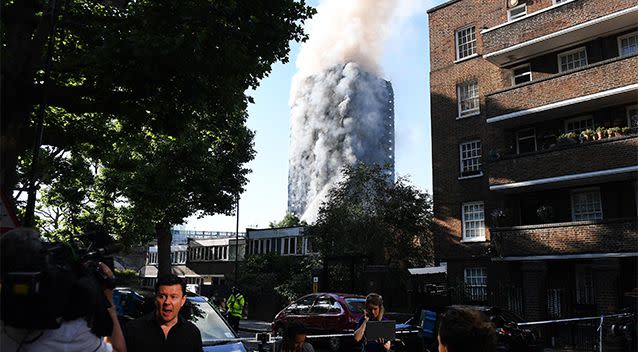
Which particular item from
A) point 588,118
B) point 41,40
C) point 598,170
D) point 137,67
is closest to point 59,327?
point 137,67

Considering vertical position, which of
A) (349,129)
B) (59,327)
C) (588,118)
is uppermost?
(349,129)

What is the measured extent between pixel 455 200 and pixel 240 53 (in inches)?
688

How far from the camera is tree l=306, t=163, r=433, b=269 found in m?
30.2

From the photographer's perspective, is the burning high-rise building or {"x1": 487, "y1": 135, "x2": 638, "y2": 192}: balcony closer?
{"x1": 487, "y1": 135, "x2": 638, "y2": 192}: balcony

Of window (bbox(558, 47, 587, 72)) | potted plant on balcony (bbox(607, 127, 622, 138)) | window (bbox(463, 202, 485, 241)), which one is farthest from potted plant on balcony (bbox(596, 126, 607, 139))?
window (bbox(463, 202, 485, 241))

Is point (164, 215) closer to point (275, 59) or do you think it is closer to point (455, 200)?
point (455, 200)

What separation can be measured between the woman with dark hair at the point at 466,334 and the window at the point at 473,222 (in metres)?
23.3

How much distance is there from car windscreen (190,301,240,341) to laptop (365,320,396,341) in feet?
9.93

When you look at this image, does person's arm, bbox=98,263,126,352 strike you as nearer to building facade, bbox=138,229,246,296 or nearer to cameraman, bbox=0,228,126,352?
cameraman, bbox=0,228,126,352

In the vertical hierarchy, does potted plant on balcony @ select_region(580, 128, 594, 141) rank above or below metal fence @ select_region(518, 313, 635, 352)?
above

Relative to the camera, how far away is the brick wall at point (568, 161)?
19.7 metres

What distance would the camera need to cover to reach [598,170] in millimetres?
20219

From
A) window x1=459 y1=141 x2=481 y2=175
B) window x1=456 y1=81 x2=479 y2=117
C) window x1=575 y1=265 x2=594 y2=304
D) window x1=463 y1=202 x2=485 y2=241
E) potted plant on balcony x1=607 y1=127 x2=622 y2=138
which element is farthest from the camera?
window x1=456 y1=81 x2=479 y2=117

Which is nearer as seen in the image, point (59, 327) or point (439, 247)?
point (59, 327)
